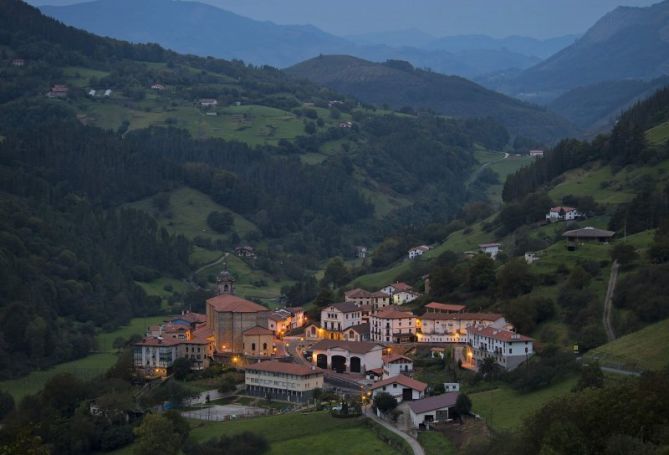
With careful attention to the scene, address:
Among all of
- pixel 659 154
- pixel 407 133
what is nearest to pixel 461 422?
pixel 659 154

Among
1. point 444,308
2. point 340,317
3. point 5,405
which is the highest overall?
point 444,308

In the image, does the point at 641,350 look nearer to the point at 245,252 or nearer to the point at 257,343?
the point at 257,343

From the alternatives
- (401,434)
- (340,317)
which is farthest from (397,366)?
(340,317)

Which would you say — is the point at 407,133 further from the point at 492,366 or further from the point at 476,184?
the point at 492,366

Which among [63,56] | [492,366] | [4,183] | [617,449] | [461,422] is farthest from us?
[63,56]

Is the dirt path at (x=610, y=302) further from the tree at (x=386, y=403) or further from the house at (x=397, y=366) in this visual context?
the tree at (x=386, y=403)

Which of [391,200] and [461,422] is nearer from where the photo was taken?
[461,422]

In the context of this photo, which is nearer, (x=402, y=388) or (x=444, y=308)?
(x=402, y=388)

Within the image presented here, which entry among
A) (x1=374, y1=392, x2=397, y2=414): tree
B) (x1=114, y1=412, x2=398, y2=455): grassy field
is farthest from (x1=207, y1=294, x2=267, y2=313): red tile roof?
(x1=374, y1=392, x2=397, y2=414): tree
